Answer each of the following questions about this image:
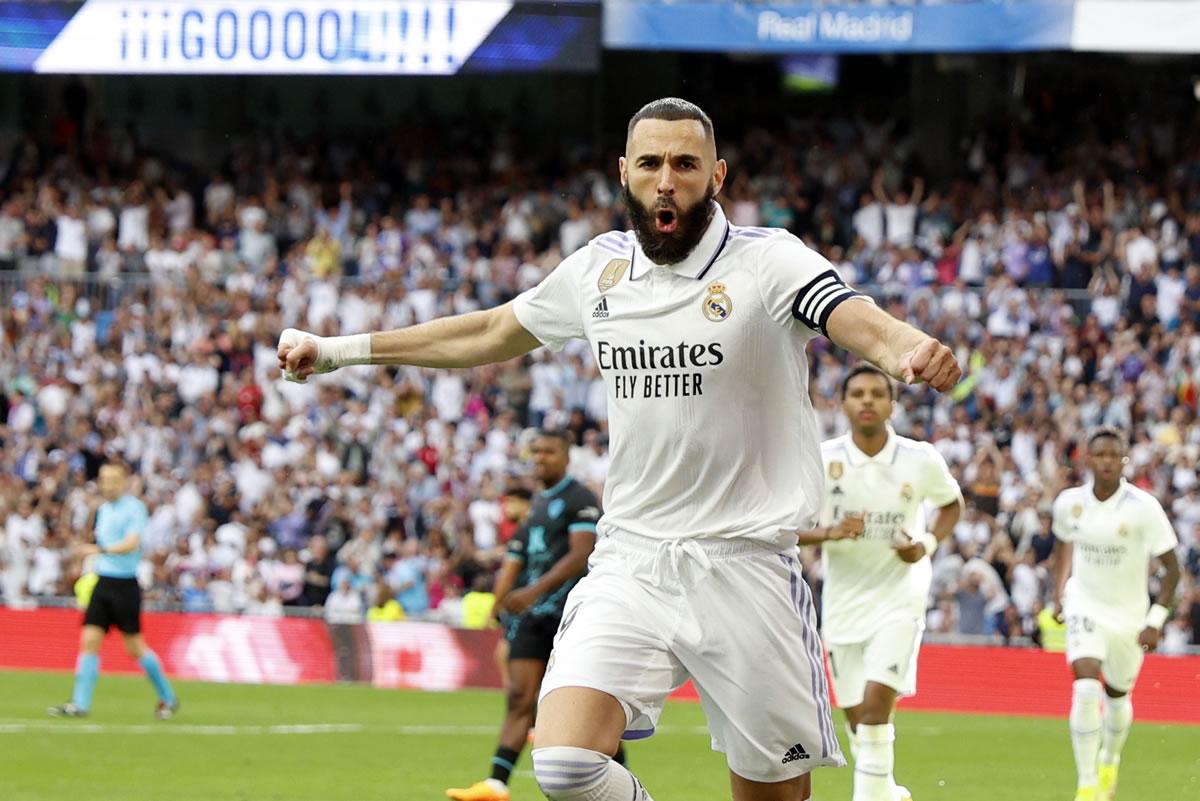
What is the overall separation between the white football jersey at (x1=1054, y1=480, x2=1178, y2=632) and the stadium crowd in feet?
26.7

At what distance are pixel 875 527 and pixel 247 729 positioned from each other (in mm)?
7591

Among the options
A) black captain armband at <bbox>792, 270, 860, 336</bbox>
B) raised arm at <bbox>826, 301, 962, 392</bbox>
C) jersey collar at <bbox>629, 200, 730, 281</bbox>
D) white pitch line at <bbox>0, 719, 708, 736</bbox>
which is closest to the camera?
raised arm at <bbox>826, 301, 962, 392</bbox>

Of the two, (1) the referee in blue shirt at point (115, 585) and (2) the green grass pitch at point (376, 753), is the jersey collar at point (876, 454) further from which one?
(1) the referee in blue shirt at point (115, 585)

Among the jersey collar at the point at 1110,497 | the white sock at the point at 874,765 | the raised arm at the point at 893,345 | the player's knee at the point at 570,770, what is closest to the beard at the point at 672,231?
the raised arm at the point at 893,345

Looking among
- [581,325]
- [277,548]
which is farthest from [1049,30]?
[581,325]

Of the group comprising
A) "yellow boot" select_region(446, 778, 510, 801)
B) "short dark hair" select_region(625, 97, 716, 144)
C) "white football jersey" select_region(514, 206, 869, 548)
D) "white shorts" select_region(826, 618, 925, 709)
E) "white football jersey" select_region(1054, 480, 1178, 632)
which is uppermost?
"short dark hair" select_region(625, 97, 716, 144)

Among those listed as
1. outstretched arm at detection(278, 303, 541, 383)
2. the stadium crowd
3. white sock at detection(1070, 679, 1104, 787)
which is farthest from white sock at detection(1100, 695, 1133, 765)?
the stadium crowd

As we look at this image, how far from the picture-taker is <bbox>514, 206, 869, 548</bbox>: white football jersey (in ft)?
20.8

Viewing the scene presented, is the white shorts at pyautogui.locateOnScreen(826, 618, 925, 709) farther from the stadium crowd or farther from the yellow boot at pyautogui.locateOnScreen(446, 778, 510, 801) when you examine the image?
the stadium crowd

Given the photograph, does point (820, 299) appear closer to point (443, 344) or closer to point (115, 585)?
point (443, 344)

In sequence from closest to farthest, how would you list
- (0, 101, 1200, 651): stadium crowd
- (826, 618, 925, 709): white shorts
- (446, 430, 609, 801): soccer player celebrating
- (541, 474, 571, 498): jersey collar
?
(826, 618, 925, 709): white shorts
(446, 430, 609, 801): soccer player celebrating
(541, 474, 571, 498): jersey collar
(0, 101, 1200, 651): stadium crowd

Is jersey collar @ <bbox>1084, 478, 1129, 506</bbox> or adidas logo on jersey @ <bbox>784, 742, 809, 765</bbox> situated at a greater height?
jersey collar @ <bbox>1084, 478, 1129, 506</bbox>

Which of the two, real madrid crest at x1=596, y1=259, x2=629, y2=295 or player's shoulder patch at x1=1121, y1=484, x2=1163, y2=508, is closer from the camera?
real madrid crest at x1=596, y1=259, x2=629, y2=295

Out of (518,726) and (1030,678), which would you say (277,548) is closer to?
(1030,678)
